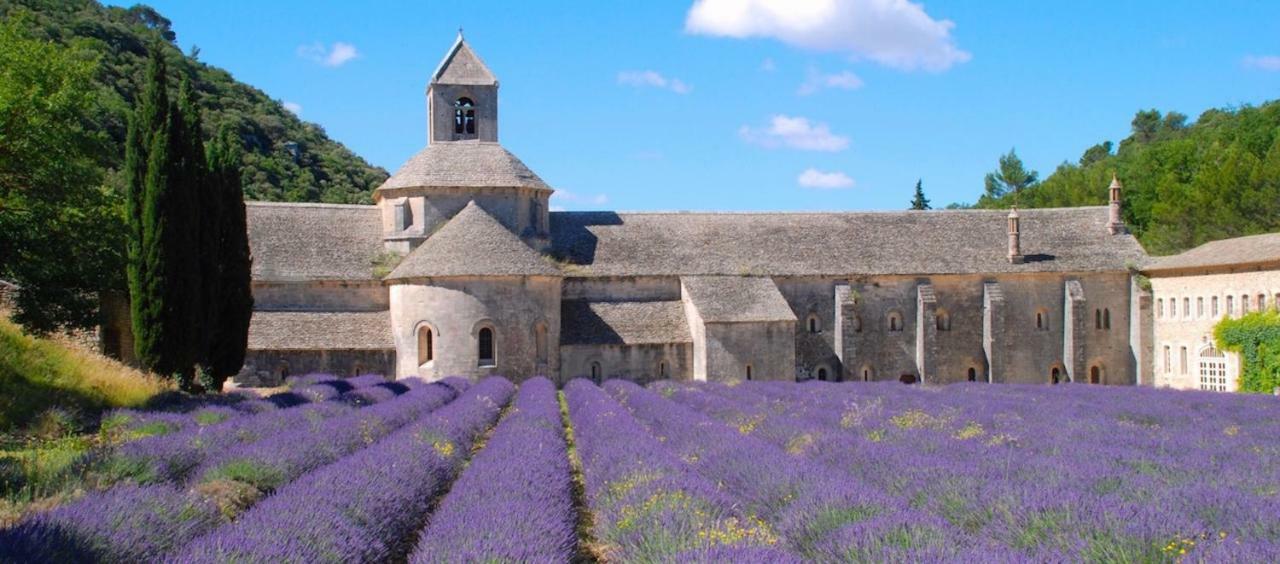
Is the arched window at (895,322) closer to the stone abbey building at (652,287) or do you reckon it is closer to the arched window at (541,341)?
the stone abbey building at (652,287)

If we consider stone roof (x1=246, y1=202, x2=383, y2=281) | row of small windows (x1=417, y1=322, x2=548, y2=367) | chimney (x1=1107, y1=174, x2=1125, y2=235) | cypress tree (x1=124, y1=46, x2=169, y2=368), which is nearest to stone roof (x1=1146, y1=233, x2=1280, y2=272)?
chimney (x1=1107, y1=174, x2=1125, y2=235)

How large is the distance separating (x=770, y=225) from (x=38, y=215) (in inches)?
1092

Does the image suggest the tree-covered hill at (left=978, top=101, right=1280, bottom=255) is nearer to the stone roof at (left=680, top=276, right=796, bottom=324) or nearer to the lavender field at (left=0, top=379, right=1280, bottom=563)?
the stone roof at (left=680, top=276, right=796, bottom=324)

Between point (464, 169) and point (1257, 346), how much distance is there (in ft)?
91.9

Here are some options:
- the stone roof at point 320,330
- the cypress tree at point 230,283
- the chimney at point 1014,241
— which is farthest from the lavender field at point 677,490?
the chimney at point 1014,241

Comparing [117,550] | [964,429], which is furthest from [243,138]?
[117,550]

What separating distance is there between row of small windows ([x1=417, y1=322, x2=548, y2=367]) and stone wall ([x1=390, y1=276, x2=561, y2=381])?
9 cm

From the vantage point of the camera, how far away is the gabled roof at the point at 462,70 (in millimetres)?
43312

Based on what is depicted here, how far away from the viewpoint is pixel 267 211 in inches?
1629

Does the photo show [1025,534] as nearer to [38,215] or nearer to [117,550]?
[117,550]

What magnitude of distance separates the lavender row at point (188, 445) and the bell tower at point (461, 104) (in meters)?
22.4

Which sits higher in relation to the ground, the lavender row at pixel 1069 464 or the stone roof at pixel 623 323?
the stone roof at pixel 623 323

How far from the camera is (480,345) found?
119 ft

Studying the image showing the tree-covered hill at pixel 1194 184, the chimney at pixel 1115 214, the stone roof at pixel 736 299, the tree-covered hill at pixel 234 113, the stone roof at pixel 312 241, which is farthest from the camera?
the tree-covered hill at pixel 234 113
